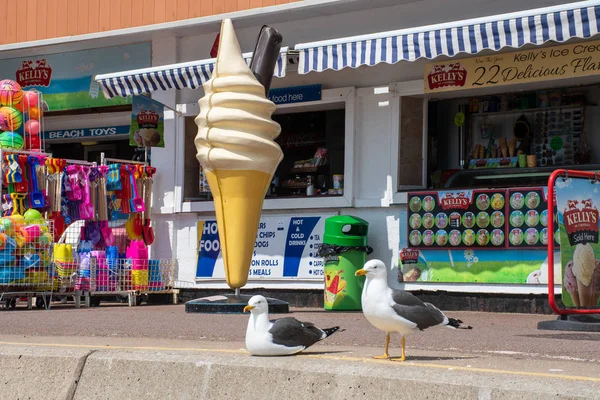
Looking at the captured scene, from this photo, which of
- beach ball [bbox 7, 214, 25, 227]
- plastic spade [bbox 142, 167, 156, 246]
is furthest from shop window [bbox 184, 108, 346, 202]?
beach ball [bbox 7, 214, 25, 227]

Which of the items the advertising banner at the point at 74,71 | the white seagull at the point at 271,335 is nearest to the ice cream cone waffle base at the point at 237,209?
the white seagull at the point at 271,335

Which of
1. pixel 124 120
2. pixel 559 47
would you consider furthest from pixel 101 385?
pixel 124 120

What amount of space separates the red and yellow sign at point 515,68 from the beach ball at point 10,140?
5094mm

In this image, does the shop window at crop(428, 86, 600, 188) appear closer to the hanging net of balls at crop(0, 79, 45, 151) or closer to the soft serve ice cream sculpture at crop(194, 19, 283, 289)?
the soft serve ice cream sculpture at crop(194, 19, 283, 289)

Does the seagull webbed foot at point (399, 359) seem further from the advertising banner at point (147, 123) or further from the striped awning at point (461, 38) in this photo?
A: the advertising banner at point (147, 123)

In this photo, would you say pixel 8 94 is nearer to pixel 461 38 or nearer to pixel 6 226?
pixel 6 226

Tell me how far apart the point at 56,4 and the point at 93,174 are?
3495 mm

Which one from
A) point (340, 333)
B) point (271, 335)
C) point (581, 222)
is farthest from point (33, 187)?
point (271, 335)

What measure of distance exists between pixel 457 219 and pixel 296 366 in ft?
23.6

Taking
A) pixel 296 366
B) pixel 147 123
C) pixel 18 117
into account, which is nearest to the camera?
pixel 296 366

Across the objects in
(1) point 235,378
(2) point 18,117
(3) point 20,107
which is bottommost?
(1) point 235,378

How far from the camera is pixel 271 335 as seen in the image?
5.44 meters

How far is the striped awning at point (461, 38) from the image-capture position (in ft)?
32.1

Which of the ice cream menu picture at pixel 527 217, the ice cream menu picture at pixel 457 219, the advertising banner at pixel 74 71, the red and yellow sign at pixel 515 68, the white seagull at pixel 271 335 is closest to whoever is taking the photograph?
the white seagull at pixel 271 335
